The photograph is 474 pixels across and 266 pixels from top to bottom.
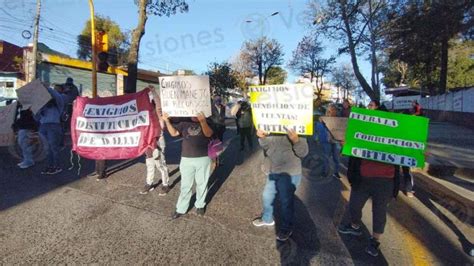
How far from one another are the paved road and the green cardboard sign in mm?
1062

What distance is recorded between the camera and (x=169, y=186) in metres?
7.24

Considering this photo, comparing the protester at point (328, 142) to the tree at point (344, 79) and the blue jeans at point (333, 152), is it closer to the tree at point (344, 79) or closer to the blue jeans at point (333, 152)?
the blue jeans at point (333, 152)

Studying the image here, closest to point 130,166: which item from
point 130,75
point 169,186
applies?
point 169,186

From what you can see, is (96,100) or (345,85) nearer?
(96,100)

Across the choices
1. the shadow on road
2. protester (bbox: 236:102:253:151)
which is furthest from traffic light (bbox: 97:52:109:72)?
the shadow on road

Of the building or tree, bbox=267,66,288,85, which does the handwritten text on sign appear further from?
tree, bbox=267,66,288,85

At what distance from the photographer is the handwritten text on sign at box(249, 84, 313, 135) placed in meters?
4.74

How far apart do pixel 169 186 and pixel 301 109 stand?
3.41m

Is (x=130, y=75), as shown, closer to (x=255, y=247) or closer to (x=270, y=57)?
(x=255, y=247)

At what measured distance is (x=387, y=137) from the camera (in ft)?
16.2

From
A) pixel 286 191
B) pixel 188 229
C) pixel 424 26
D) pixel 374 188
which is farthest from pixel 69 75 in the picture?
pixel 374 188

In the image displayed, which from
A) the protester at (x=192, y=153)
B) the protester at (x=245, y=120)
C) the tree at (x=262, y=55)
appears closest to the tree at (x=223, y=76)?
the tree at (x=262, y=55)

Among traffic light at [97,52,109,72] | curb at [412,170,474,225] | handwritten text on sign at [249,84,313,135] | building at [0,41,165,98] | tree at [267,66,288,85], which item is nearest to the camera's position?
handwritten text on sign at [249,84,313,135]

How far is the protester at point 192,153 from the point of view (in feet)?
17.7
